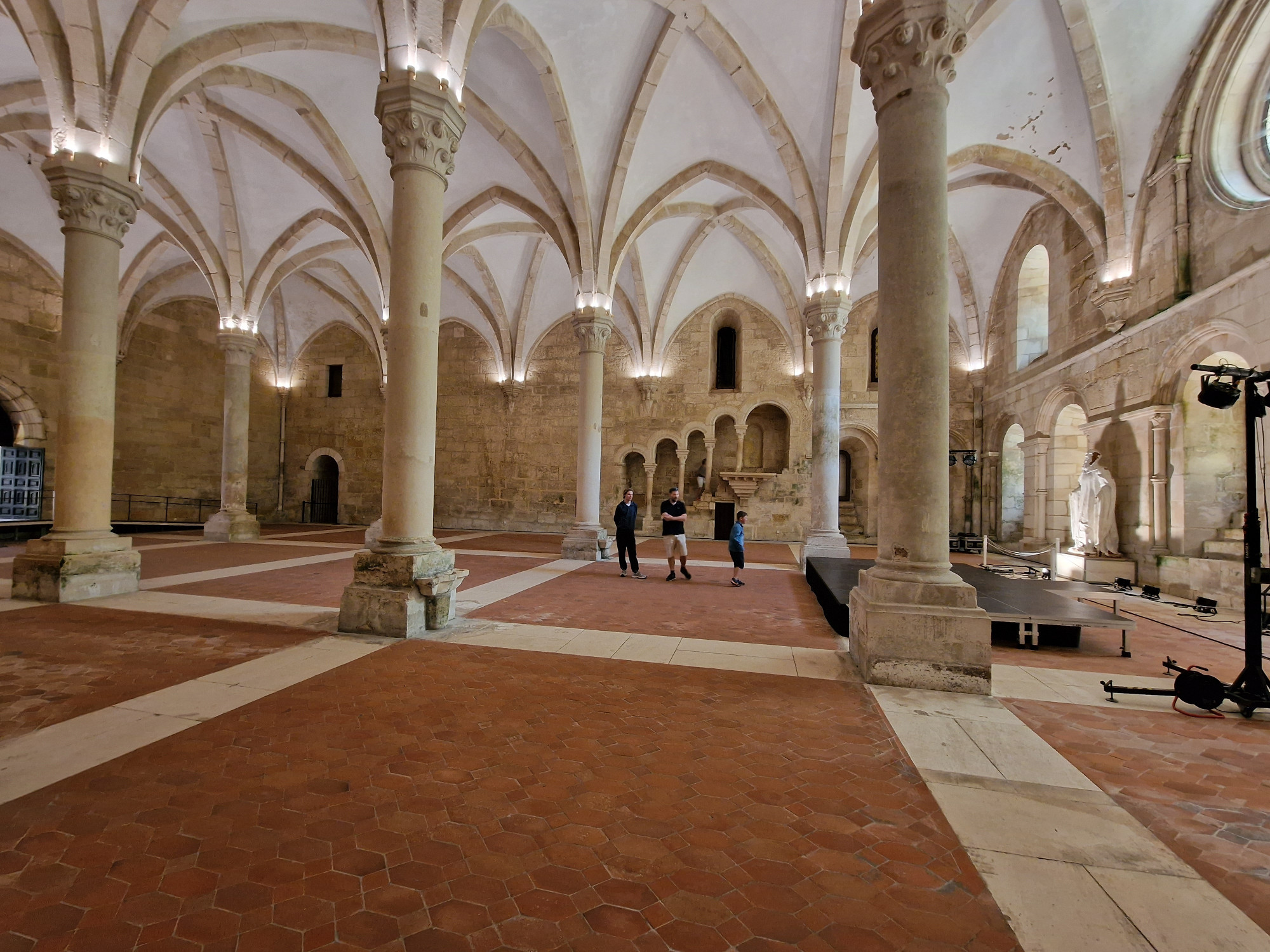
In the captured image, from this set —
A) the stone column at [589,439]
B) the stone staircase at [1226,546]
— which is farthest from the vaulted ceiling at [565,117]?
the stone staircase at [1226,546]

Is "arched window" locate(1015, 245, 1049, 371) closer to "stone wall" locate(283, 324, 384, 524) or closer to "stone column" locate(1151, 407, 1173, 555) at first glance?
"stone column" locate(1151, 407, 1173, 555)

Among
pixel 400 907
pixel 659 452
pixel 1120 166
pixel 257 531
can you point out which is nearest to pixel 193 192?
pixel 257 531

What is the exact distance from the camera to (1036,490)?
13.3 m

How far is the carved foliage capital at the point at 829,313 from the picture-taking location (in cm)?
1045

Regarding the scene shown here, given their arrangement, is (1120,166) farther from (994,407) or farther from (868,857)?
(868,857)

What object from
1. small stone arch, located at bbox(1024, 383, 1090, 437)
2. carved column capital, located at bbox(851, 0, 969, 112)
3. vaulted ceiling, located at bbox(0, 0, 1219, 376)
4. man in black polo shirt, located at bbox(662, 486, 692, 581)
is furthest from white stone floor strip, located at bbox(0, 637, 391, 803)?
small stone arch, located at bbox(1024, 383, 1090, 437)

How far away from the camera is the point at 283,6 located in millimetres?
7969

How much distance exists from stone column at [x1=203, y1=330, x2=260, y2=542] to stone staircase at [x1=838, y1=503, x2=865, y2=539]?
17092 mm

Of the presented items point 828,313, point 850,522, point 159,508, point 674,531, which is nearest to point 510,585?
point 674,531

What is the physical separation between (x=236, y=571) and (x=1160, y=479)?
15.7 m

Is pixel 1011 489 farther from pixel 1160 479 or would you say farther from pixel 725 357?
pixel 725 357

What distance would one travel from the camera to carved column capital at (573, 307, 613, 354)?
11445mm

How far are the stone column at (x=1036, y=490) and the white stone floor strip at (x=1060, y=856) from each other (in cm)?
1227

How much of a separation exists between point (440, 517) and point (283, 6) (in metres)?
15.0
